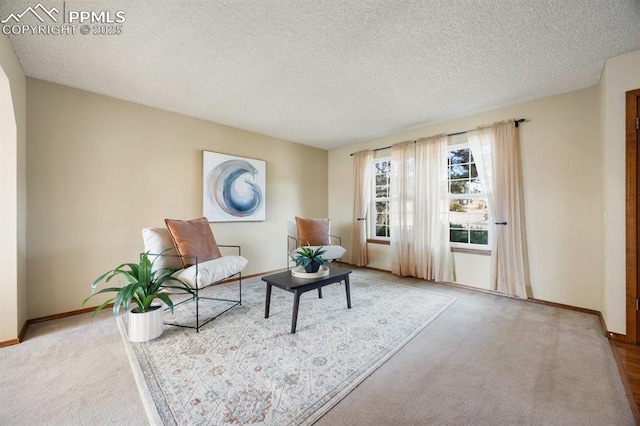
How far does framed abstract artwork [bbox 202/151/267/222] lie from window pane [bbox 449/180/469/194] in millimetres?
2986

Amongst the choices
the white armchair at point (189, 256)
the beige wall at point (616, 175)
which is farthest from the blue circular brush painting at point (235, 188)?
the beige wall at point (616, 175)

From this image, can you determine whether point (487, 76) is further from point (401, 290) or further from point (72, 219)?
point (72, 219)

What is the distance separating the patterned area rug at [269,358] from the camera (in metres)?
1.43

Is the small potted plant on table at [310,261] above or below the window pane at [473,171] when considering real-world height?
A: below

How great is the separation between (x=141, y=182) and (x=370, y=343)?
3197 millimetres

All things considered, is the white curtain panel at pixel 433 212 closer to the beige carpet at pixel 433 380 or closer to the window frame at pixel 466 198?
the window frame at pixel 466 198

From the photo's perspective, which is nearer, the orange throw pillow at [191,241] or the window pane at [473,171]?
the orange throw pillow at [191,241]

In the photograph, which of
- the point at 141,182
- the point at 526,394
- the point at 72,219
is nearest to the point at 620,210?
the point at 526,394

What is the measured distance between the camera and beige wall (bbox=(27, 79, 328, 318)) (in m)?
2.63

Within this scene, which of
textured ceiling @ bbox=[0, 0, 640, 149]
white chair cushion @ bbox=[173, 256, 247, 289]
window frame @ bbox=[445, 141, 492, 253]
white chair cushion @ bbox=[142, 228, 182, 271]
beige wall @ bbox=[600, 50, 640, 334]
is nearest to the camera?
textured ceiling @ bbox=[0, 0, 640, 149]

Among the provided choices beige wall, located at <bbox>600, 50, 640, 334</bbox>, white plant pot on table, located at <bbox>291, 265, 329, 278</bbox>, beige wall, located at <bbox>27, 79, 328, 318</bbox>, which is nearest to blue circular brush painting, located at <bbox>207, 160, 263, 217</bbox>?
beige wall, located at <bbox>27, 79, 328, 318</bbox>

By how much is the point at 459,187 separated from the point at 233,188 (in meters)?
3.41

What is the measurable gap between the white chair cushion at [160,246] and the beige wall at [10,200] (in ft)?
3.01

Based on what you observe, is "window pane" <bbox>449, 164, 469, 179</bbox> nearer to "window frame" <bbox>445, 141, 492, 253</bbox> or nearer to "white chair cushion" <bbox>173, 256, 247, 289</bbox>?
"window frame" <bbox>445, 141, 492, 253</bbox>
